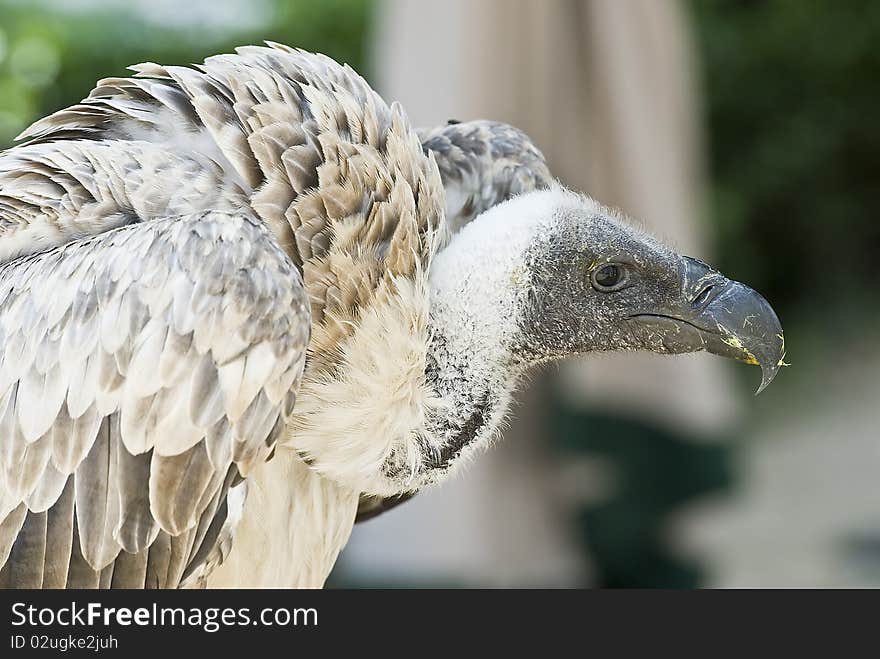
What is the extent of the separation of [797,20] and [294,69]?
7.51 m

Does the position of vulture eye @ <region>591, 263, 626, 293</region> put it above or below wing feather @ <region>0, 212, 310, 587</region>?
above

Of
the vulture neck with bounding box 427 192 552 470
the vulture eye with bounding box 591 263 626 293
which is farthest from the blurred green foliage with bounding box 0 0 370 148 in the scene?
the vulture eye with bounding box 591 263 626 293

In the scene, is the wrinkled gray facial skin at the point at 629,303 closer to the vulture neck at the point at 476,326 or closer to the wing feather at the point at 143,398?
the vulture neck at the point at 476,326

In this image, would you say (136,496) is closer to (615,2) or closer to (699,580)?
(615,2)

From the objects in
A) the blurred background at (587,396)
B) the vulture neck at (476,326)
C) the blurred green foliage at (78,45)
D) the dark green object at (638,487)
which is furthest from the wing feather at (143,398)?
the dark green object at (638,487)

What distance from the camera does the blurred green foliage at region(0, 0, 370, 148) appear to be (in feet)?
10.3

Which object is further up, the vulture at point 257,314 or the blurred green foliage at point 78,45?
the blurred green foliage at point 78,45

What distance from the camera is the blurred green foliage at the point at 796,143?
8555mm

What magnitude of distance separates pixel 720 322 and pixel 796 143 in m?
7.47

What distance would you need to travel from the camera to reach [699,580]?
5.30 m

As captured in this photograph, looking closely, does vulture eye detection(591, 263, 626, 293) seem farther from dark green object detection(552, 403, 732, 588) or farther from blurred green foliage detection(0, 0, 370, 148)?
dark green object detection(552, 403, 732, 588)

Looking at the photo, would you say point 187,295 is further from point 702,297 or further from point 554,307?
point 702,297

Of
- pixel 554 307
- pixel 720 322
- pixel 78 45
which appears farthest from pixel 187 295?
pixel 78 45

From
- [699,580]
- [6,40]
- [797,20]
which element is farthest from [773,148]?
[6,40]
